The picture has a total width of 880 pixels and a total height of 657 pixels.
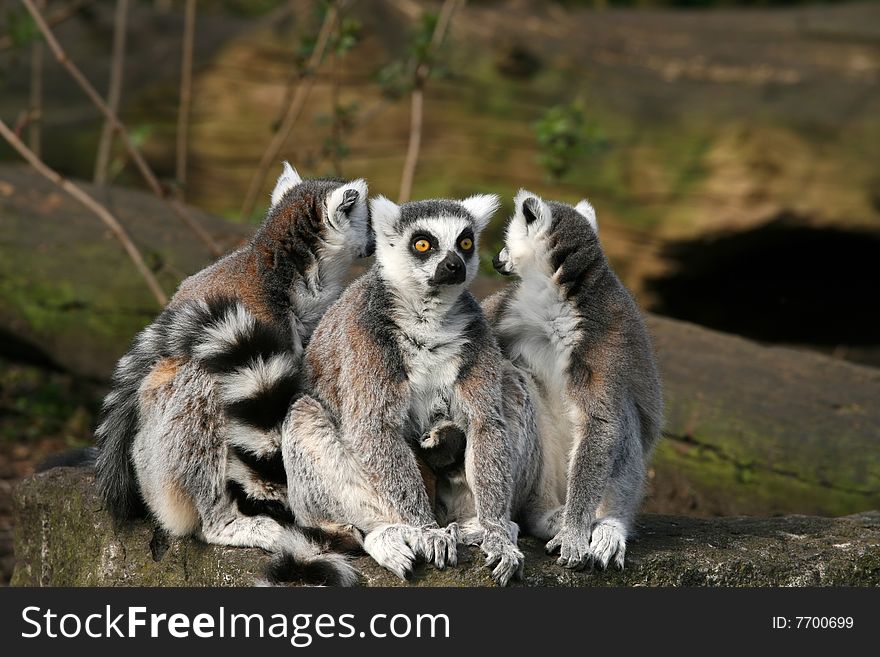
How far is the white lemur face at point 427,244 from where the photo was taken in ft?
15.0

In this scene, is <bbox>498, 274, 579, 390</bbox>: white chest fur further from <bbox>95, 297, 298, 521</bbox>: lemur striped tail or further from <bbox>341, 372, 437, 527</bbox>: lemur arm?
<bbox>95, 297, 298, 521</bbox>: lemur striped tail

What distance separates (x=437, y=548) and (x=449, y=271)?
3.82ft

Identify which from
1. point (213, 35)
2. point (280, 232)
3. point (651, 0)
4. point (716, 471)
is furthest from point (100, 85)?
point (651, 0)

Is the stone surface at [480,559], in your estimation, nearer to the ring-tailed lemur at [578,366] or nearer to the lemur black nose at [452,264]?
the ring-tailed lemur at [578,366]

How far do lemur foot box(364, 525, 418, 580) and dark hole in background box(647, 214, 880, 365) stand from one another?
759 centimetres

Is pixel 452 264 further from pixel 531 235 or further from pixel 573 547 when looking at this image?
pixel 573 547

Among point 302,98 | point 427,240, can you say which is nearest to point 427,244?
point 427,240

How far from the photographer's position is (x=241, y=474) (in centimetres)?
479

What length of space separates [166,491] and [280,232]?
1395 mm

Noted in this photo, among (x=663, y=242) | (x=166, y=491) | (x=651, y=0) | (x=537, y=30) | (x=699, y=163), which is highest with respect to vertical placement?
(x=651, y=0)

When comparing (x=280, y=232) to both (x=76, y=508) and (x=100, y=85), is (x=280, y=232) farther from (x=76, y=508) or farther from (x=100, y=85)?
(x=100, y=85)

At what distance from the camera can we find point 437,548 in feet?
14.1

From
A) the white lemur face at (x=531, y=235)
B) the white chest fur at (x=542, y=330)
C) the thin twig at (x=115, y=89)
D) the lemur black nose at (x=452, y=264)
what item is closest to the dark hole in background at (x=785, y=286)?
the thin twig at (x=115, y=89)

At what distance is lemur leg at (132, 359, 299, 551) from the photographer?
4.66m
